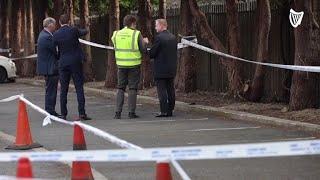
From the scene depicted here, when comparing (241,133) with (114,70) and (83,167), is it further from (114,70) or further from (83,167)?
(114,70)

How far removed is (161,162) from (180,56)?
42.5 feet

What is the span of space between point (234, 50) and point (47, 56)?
457cm

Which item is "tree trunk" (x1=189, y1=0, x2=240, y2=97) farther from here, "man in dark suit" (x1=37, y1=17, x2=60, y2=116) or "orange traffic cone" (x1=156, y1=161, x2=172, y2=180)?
"orange traffic cone" (x1=156, y1=161, x2=172, y2=180)

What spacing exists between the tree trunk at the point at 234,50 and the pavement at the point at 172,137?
1522 mm

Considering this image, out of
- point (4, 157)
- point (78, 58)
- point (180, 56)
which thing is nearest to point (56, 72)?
point (78, 58)

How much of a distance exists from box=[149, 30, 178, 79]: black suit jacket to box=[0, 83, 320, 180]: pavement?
0.95m

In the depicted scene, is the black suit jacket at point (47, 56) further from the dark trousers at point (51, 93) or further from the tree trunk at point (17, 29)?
the tree trunk at point (17, 29)

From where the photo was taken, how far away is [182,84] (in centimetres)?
1758

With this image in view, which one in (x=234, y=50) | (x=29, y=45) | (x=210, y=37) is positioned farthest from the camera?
(x=29, y=45)

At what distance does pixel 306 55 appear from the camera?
12516 millimetres

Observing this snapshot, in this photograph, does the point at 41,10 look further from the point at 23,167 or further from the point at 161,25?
the point at 23,167

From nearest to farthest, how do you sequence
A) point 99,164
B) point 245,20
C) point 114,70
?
point 99,164 → point 245,20 → point 114,70

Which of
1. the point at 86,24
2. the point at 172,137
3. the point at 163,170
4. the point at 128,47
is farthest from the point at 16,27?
the point at 163,170

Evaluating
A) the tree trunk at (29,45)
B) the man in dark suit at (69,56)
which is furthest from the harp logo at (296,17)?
the tree trunk at (29,45)
